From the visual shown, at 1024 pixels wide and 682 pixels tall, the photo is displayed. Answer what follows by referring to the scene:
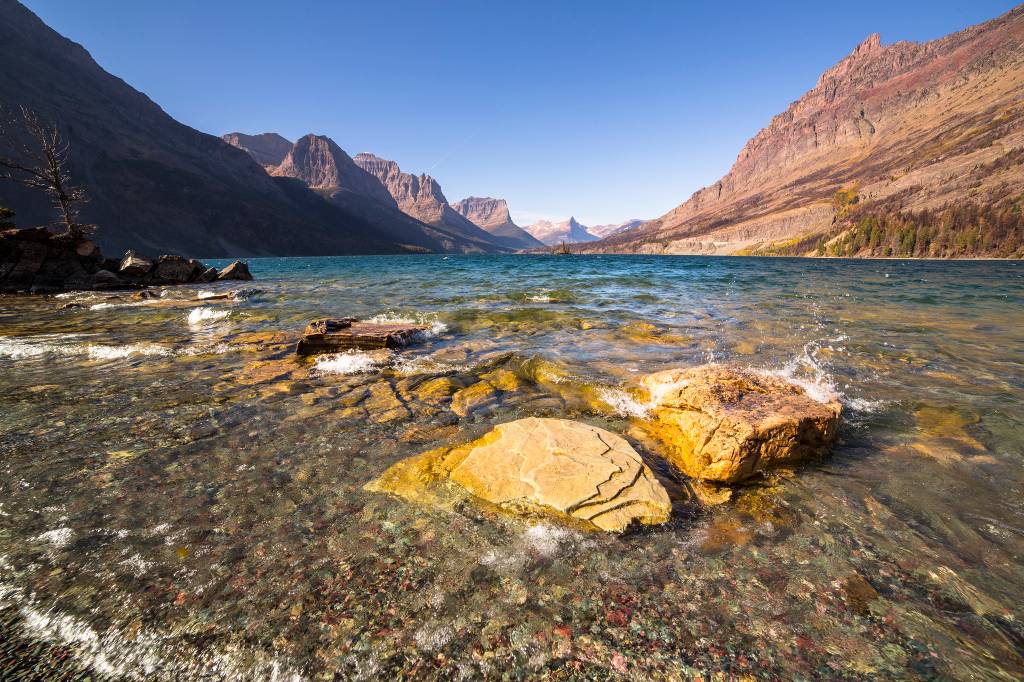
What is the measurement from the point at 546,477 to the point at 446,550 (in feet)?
4.27

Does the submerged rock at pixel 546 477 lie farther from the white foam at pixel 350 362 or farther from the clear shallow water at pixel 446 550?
the white foam at pixel 350 362

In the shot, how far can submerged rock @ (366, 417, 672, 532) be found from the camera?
3992 mm

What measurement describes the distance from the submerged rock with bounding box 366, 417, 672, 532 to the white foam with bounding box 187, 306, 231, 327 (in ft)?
47.8

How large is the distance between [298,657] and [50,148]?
150 feet

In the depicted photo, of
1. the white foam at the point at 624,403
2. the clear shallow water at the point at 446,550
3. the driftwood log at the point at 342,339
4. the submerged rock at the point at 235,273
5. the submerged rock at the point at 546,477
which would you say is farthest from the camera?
the submerged rock at the point at 235,273

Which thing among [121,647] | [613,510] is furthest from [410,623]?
[613,510]

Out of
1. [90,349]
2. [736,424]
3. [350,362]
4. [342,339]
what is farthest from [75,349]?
[736,424]

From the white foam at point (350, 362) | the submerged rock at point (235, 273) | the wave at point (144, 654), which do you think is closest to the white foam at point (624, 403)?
the white foam at point (350, 362)

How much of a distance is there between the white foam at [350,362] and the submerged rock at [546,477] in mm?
4270

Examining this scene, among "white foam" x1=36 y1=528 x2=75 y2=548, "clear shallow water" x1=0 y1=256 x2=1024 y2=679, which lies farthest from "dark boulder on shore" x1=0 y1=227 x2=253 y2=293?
"white foam" x1=36 y1=528 x2=75 y2=548

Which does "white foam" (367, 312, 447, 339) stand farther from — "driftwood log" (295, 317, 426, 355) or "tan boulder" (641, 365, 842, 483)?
"tan boulder" (641, 365, 842, 483)

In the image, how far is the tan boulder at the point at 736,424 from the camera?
4660 millimetres

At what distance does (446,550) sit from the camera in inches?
139

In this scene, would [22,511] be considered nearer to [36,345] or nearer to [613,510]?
[613,510]
